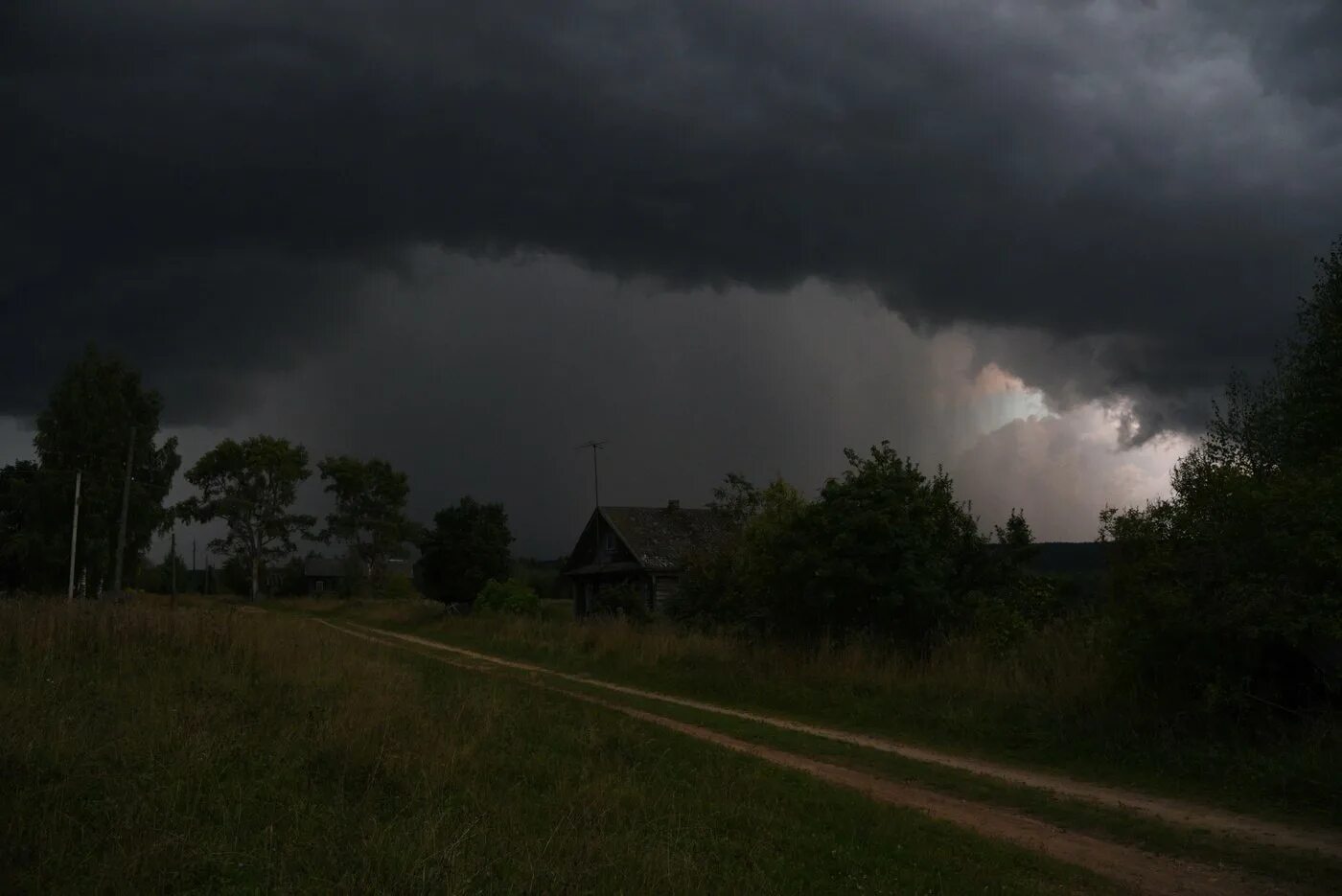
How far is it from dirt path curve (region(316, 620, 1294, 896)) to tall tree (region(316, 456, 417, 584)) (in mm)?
80791

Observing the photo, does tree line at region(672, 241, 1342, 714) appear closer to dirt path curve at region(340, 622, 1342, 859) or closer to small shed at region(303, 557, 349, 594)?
dirt path curve at region(340, 622, 1342, 859)

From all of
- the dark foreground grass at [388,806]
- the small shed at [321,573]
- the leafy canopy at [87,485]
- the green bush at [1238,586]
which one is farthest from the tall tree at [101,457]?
the small shed at [321,573]

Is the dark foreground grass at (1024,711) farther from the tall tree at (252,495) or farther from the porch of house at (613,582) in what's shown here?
the tall tree at (252,495)

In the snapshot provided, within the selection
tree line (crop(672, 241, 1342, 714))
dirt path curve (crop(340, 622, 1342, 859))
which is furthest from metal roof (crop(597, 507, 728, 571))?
dirt path curve (crop(340, 622, 1342, 859))

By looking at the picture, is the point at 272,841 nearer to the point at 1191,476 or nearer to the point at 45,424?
the point at 1191,476

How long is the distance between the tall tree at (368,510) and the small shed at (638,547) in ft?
128

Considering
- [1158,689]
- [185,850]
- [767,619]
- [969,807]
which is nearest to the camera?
[185,850]

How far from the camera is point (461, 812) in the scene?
8.22 metres

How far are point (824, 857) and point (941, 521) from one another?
18.3 meters

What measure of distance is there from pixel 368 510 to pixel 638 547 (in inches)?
1916

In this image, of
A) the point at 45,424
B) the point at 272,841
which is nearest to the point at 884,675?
the point at 272,841

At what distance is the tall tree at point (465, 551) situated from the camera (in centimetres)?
6738

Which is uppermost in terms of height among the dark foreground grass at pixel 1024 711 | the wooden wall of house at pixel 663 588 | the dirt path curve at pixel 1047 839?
the wooden wall of house at pixel 663 588

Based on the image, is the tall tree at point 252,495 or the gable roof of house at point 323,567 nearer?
the tall tree at point 252,495
